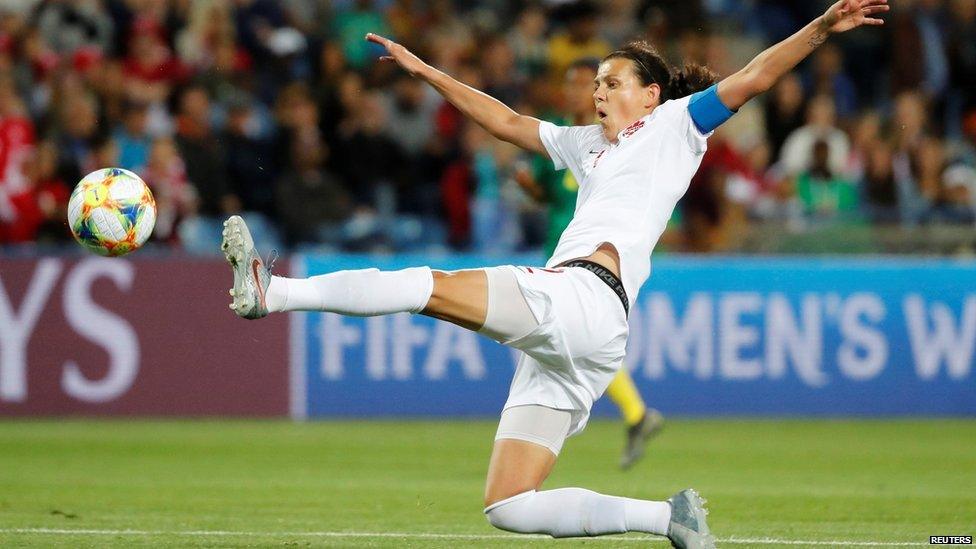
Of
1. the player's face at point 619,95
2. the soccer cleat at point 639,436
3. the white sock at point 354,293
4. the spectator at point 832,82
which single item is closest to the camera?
the white sock at point 354,293

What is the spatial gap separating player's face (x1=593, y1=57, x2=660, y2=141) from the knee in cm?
152

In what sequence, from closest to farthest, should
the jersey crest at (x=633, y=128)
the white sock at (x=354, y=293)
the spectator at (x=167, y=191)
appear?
the white sock at (x=354, y=293), the jersey crest at (x=633, y=128), the spectator at (x=167, y=191)

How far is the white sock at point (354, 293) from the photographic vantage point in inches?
204

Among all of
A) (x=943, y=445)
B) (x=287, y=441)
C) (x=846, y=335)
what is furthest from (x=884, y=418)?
(x=287, y=441)

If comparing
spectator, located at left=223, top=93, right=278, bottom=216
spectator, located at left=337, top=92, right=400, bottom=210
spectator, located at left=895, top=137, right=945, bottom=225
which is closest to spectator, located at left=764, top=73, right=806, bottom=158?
spectator, located at left=895, top=137, right=945, bottom=225

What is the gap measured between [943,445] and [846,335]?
2.10 m

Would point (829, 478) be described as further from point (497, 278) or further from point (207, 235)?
point (207, 235)

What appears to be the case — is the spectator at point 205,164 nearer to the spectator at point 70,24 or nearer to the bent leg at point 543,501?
the spectator at point 70,24

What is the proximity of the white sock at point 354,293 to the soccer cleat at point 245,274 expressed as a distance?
49 mm

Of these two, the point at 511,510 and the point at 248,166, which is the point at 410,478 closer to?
the point at 511,510

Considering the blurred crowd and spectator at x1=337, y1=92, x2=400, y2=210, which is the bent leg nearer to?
the blurred crowd

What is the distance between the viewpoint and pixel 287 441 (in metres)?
11.4

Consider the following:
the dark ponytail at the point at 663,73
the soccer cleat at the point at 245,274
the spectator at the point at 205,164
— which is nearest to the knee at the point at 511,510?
the soccer cleat at the point at 245,274

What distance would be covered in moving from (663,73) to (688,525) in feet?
6.19
